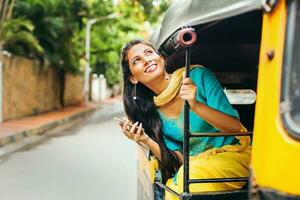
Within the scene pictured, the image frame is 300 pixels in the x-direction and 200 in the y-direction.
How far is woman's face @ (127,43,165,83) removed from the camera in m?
2.79

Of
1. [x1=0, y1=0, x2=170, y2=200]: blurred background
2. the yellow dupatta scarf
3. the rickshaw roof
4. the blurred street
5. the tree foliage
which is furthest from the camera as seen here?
the tree foliage

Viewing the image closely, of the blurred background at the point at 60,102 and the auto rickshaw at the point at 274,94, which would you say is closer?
the auto rickshaw at the point at 274,94

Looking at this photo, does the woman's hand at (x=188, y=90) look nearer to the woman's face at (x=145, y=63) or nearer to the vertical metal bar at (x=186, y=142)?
the vertical metal bar at (x=186, y=142)

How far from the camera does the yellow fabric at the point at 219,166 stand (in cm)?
253

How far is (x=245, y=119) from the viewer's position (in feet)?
→ 12.7

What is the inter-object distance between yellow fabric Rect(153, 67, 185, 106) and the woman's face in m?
0.10

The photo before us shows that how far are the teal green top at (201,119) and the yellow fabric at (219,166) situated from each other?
0.06m

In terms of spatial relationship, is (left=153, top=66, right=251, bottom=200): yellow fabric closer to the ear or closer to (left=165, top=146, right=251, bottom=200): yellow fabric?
(left=165, top=146, right=251, bottom=200): yellow fabric

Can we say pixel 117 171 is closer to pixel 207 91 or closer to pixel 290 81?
pixel 207 91

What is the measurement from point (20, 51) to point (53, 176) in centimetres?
1026

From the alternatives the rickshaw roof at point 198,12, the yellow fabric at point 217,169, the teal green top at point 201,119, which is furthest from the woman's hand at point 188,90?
the yellow fabric at point 217,169

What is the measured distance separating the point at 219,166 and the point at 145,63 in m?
0.74

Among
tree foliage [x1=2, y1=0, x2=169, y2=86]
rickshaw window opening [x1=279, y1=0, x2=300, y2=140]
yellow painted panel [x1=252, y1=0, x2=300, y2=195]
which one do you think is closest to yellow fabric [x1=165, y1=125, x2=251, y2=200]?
yellow painted panel [x1=252, y1=0, x2=300, y2=195]

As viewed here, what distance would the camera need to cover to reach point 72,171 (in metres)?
7.56
